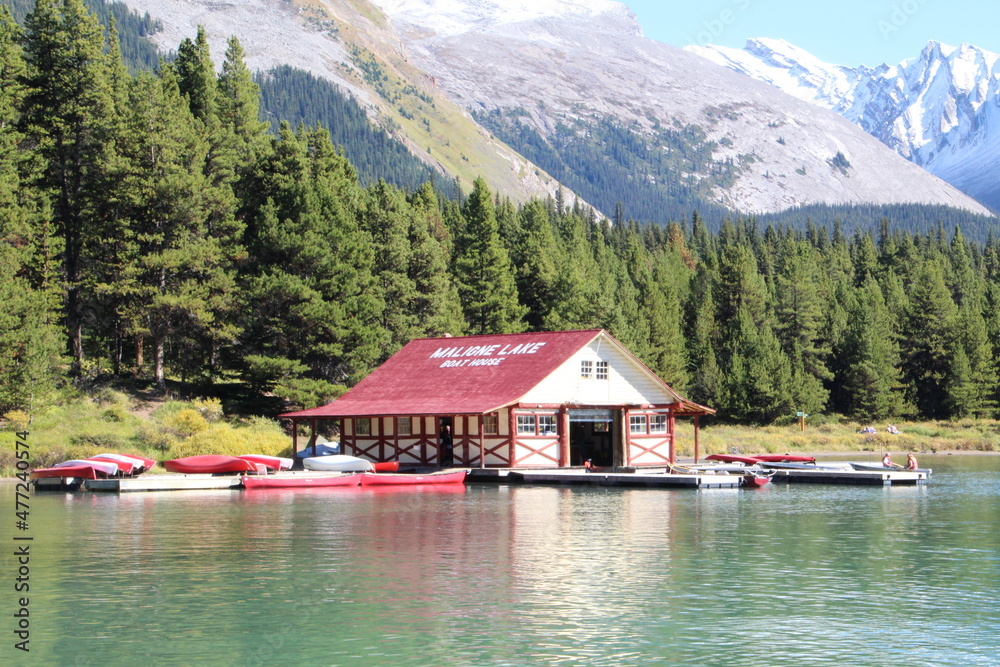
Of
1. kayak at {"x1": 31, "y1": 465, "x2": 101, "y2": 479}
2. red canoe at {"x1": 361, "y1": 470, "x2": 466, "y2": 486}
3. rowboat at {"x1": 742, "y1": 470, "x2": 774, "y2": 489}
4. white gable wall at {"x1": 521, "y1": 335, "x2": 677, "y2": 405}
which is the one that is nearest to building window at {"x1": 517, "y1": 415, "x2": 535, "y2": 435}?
white gable wall at {"x1": 521, "y1": 335, "x2": 677, "y2": 405}

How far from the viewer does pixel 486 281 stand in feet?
265

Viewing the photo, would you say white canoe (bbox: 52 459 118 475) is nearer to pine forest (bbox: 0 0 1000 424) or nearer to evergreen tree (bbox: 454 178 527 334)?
pine forest (bbox: 0 0 1000 424)

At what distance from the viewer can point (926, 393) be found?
101875mm

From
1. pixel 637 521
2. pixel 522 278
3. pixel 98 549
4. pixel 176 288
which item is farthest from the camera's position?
pixel 522 278

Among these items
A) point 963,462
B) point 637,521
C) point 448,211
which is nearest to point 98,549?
point 637,521

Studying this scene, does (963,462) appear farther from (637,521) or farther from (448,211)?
(448,211)

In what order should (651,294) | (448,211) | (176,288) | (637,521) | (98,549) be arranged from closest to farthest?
(98,549)
(637,521)
(176,288)
(651,294)
(448,211)

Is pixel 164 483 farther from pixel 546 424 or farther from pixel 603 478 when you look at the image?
pixel 603 478

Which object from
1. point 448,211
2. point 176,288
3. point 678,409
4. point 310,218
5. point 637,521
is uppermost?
point 448,211

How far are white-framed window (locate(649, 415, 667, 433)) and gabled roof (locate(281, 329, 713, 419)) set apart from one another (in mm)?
1248

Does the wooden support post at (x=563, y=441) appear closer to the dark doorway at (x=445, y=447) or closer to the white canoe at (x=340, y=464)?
the dark doorway at (x=445, y=447)

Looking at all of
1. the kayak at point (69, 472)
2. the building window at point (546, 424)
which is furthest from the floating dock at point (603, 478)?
the kayak at point (69, 472)

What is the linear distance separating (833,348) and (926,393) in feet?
29.4

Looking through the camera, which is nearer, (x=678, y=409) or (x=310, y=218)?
(x=678, y=409)
